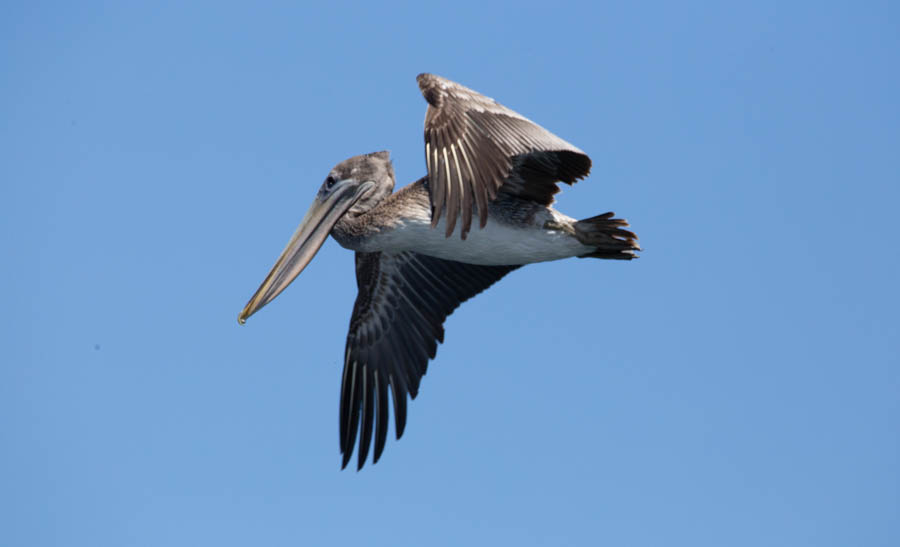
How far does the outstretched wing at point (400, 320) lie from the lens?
1025 cm

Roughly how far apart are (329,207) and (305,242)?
0.39 meters

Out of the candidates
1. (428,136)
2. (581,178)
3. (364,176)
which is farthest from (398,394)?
(428,136)

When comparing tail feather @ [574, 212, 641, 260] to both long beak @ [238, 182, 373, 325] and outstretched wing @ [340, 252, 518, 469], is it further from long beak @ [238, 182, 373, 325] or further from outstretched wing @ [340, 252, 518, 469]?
long beak @ [238, 182, 373, 325]

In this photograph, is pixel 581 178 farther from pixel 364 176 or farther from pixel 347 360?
pixel 347 360

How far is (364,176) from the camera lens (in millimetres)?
9414

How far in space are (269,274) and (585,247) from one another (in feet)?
9.10

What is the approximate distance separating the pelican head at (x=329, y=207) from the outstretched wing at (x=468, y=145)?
1.56 meters

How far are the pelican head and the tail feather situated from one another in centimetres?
173

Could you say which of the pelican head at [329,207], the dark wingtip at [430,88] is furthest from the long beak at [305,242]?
the dark wingtip at [430,88]

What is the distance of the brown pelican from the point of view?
7312mm

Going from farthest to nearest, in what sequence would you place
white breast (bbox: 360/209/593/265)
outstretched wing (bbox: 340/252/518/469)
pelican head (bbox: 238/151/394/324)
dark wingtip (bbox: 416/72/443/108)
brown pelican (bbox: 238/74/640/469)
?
outstretched wing (bbox: 340/252/518/469)
pelican head (bbox: 238/151/394/324)
white breast (bbox: 360/209/593/265)
dark wingtip (bbox: 416/72/443/108)
brown pelican (bbox: 238/74/640/469)

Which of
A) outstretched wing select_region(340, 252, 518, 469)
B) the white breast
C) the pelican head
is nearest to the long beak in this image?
the pelican head

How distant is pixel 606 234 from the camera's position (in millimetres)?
8961

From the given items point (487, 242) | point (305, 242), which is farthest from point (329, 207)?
point (487, 242)
